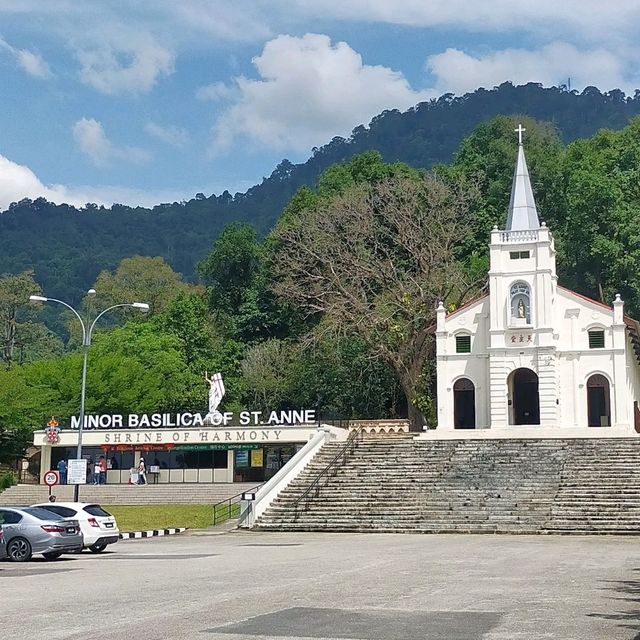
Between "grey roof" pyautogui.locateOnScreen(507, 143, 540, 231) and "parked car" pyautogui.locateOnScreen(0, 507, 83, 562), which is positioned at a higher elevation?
"grey roof" pyautogui.locateOnScreen(507, 143, 540, 231)

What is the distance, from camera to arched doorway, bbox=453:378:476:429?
53.2 m

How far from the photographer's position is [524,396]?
5281cm

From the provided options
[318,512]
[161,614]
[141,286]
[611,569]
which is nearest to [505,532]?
[318,512]

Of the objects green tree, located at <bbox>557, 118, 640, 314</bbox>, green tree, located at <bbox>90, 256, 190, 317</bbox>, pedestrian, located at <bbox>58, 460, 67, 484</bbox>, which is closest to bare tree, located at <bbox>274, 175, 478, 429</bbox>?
green tree, located at <bbox>557, 118, 640, 314</bbox>

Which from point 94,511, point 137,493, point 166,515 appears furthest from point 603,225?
point 94,511

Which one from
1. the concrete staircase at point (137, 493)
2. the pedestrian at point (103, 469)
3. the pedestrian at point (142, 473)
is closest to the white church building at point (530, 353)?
the concrete staircase at point (137, 493)

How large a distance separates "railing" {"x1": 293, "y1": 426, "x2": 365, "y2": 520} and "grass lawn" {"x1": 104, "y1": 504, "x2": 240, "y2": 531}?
364 cm

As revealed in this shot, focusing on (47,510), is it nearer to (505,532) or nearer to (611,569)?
(611,569)

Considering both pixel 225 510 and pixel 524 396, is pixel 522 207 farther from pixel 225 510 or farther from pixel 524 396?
pixel 225 510

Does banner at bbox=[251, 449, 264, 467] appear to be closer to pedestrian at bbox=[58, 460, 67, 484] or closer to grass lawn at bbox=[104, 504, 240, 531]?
grass lawn at bbox=[104, 504, 240, 531]

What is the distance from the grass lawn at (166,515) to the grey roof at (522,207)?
920 inches

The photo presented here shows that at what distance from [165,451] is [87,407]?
960 centimetres

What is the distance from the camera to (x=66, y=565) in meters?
21.8

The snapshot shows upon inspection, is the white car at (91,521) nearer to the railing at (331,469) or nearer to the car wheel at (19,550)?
the car wheel at (19,550)
